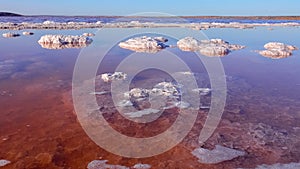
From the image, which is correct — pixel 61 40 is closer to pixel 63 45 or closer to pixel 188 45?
pixel 63 45

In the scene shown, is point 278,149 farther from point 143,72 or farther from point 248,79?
point 143,72

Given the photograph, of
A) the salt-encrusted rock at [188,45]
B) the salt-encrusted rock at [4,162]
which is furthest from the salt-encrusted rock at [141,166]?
the salt-encrusted rock at [188,45]

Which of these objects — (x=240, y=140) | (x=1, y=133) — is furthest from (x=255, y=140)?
(x=1, y=133)

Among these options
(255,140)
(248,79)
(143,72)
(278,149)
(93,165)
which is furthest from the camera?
(143,72)

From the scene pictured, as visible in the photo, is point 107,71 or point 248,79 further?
point 107,71

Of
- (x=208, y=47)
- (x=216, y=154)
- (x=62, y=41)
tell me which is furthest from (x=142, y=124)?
→ (x=62, y=41)

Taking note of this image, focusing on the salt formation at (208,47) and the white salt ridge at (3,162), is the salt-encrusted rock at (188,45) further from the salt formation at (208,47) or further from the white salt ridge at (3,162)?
the white salt ridge at (3,162)
